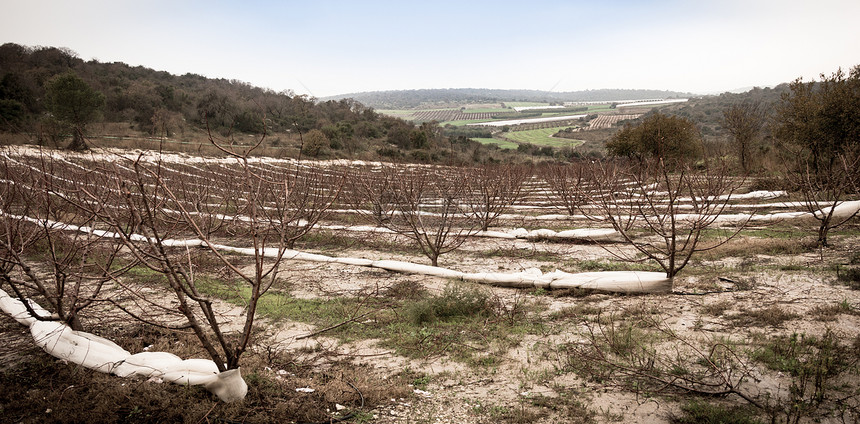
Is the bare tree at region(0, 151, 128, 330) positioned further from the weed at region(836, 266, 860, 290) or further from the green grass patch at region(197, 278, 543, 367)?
the weed at region(836, 266, 860, 290)

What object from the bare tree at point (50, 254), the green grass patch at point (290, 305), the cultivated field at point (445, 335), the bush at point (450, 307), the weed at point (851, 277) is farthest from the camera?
the green grass patch at point (290, 305)

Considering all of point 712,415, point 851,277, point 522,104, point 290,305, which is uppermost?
point 522,104

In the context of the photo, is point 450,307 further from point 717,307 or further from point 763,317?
point 763,317

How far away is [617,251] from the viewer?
997 cm

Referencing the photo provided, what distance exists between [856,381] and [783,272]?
374cm

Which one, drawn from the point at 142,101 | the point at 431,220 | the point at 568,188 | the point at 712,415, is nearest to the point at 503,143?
the point at 142,101

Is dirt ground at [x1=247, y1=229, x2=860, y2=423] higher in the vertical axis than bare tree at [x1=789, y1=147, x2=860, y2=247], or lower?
lower

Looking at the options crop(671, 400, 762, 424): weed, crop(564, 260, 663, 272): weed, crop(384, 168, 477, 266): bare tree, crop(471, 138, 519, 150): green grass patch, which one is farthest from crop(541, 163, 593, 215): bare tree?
crop(471, 138, 519, 150): green grass patch

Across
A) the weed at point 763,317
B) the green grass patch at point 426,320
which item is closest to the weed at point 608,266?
the green grass patch at point 426,320

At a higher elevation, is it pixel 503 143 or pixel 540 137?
pixel 540 137

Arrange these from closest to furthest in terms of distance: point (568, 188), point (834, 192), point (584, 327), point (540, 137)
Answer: point (584, 327), point (834, 192), point (568, 188), point (540, 137)

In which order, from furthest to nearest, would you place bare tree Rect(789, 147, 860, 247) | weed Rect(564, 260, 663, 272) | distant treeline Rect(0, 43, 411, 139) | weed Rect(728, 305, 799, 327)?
distant treeline Rect(0, 43, 411, 139)
weed Rect(564, 260, 663, 272)
bare tree Rect(789, 147, 860, 247)
weed Rect(728, 305, 799, 327)

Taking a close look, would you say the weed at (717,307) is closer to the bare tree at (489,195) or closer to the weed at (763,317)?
the weed at (763,317)

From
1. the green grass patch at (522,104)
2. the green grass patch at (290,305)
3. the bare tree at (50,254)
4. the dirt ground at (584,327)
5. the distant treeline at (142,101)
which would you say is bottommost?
the green grass patch at (290,305)
